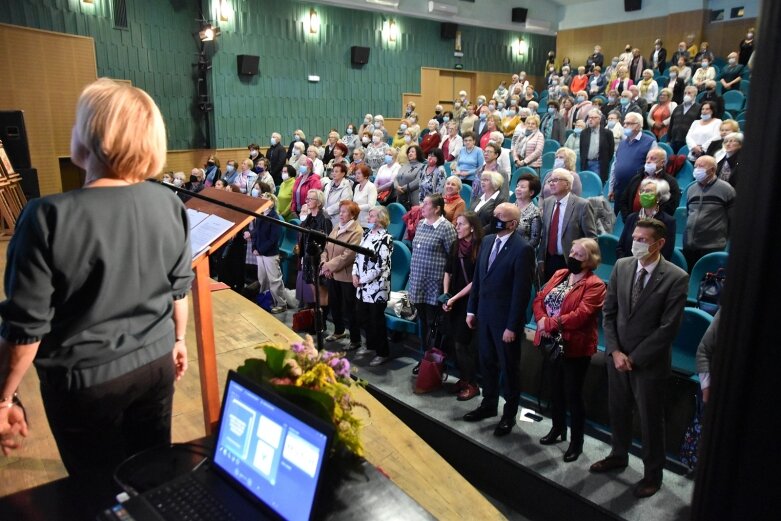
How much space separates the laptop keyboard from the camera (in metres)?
1.15

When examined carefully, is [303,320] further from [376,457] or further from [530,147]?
[530,147]

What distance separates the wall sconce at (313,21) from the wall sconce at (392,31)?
2085mm

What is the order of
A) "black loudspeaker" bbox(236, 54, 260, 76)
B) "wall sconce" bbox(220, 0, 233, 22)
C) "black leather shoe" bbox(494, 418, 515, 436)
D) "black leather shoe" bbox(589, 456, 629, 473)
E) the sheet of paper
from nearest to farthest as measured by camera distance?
the sheet of paper < "black leather shoe" bbox(589, 456, 629, 473) < "black leather shoe" bbox(494, 418, 515, 436) < "wall sconce" bbox(220, 0, 233, 22) < "black loudspeaker" bbox(236, 54, 260, 76)

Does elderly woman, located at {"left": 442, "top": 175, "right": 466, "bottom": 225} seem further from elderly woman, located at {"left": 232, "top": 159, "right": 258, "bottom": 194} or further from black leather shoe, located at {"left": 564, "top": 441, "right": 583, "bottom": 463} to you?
elderly woman, located at {"left": 232, "top": 159, "right": 258, "bottom": 194}

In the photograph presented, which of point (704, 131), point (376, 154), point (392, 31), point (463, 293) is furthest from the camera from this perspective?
point (392, 31)

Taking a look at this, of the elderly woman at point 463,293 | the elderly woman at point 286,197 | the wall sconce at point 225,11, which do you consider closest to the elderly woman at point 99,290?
the elderly woman at point 463,293

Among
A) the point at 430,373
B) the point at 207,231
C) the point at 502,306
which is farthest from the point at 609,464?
the point at 207,231

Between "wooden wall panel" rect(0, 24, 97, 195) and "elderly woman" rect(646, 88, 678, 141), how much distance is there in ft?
28.2

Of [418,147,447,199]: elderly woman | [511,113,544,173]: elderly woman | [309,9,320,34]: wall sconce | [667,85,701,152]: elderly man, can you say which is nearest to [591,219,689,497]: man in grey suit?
[418,147,447,199]: elderly woman

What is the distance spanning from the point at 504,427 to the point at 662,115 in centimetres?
585

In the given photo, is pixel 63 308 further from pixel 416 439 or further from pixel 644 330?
pixel 644 330

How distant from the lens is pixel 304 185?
684cm

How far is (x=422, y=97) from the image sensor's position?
15.2m

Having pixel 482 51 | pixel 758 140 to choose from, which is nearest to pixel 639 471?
pixel 758 140
